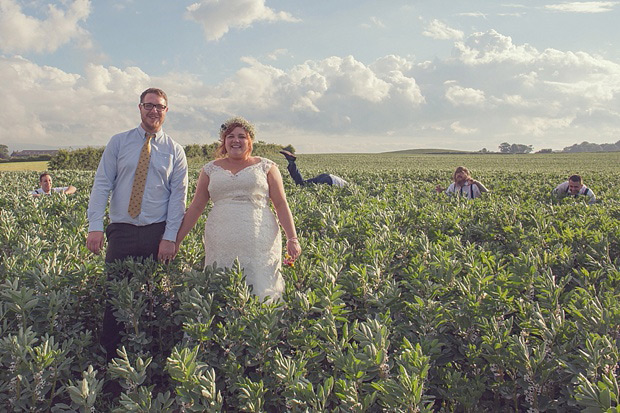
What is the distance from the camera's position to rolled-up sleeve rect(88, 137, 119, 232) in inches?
160

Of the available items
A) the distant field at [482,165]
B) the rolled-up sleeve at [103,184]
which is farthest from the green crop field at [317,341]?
the distant field at [482,165]

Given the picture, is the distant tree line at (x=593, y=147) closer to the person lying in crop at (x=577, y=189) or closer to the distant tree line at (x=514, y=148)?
the distant tree line at (x=514, y=148)

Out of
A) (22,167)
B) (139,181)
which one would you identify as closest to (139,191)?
(139,181)

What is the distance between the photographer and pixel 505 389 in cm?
273

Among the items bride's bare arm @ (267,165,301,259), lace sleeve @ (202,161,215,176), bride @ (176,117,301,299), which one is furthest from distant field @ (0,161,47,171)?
bride's bare arm @ (267,165,301,259)

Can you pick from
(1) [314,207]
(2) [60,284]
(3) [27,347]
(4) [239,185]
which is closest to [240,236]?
(4) [239,185]

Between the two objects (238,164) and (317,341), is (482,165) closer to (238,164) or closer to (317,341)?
(238,164)

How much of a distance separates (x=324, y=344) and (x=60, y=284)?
2.39 m

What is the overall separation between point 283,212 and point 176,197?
1062mm

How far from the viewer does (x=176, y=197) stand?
4309 millimetres

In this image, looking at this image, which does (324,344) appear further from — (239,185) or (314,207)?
(314,207)

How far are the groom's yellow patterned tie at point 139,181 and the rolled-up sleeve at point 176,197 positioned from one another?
0.90ft

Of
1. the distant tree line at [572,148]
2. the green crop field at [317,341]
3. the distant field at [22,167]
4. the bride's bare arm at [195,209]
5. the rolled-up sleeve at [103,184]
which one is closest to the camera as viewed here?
the green crop field at [317,341]

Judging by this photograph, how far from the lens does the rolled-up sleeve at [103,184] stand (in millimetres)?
4074
